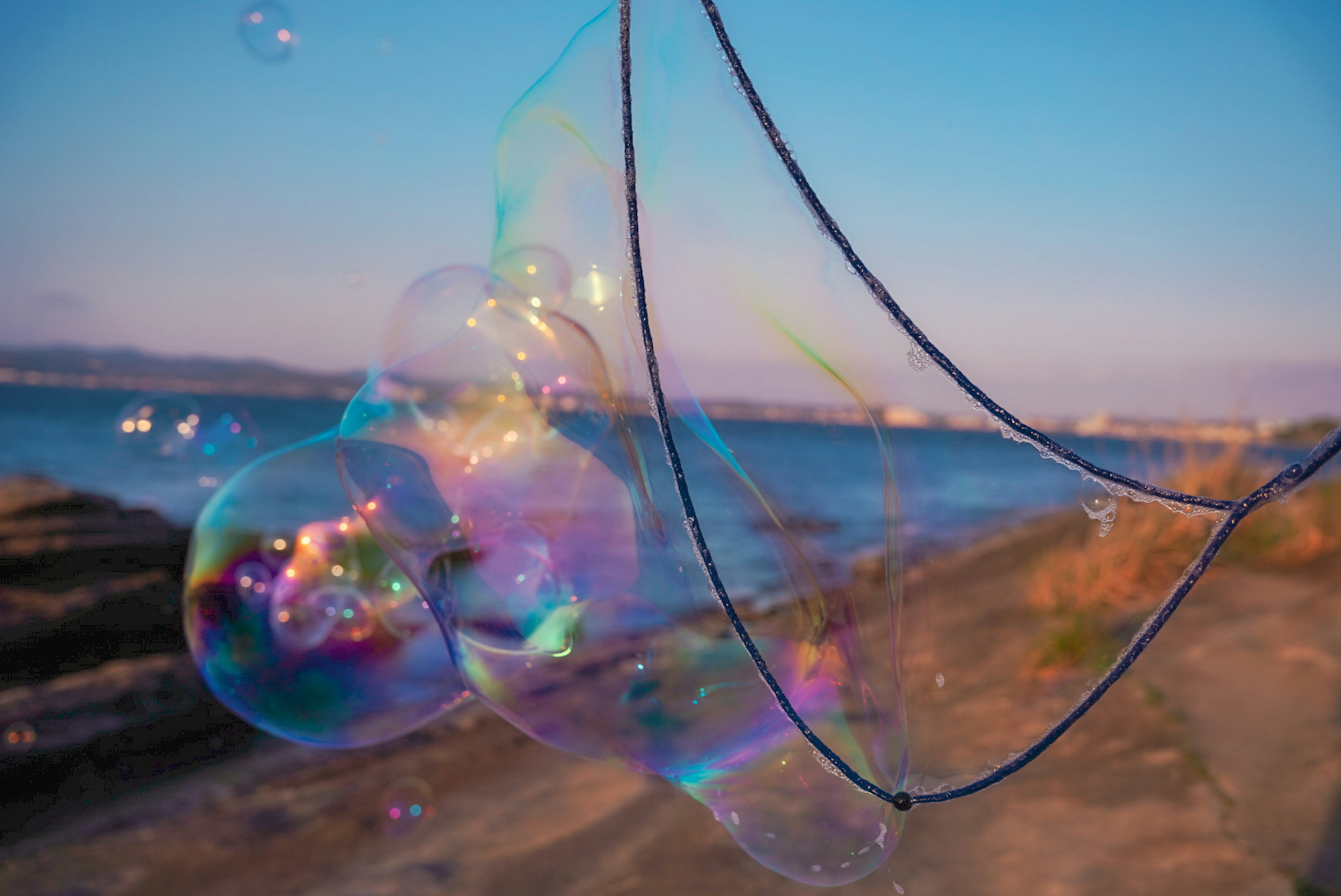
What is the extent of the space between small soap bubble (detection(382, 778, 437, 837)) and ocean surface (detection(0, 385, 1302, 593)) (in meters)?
2.22

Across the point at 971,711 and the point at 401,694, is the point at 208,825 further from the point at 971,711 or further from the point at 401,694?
the point at 971,711

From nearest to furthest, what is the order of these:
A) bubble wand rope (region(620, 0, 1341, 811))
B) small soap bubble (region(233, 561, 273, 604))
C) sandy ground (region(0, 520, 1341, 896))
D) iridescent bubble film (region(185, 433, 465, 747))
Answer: bubble wand rope (region(620, 0, 1341, 811)) < sandy ground (region(0, 520, 1341, 896)) < iridescent bubble film (region(185, 433, 465, 747)) < small soap bubble (region(233, 561, 273, 604))

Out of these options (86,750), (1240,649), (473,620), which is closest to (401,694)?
(473,620)

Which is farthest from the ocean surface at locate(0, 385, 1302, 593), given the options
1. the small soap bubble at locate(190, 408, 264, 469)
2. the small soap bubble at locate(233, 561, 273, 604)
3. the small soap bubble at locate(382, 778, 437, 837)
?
the small soap bubble at locate(382, 778, 437, 837)

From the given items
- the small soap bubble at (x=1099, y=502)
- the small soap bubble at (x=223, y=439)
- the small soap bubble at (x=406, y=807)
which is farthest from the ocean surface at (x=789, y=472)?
the small soap bubble at (x=406, y=807)

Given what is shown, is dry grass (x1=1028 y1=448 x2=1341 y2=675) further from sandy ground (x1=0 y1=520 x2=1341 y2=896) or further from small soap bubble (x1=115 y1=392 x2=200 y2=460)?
small soap bubble (x1=115 y1=392 x2=200 y2=460)

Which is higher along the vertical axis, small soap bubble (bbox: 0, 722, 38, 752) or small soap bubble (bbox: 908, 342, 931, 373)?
small soap bubble (bbox: 908, 342, 931, 373)

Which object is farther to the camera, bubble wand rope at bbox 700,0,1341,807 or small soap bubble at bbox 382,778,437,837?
small soap bubble at bbox 382,778,437,837

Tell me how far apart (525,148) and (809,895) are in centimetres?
299

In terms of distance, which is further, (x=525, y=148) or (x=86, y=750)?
(x=86, y=750)

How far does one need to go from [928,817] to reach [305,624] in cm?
293

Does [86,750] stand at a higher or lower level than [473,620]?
lower

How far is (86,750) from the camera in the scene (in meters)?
4.89

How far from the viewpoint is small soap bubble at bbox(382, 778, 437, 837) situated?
164 inches
